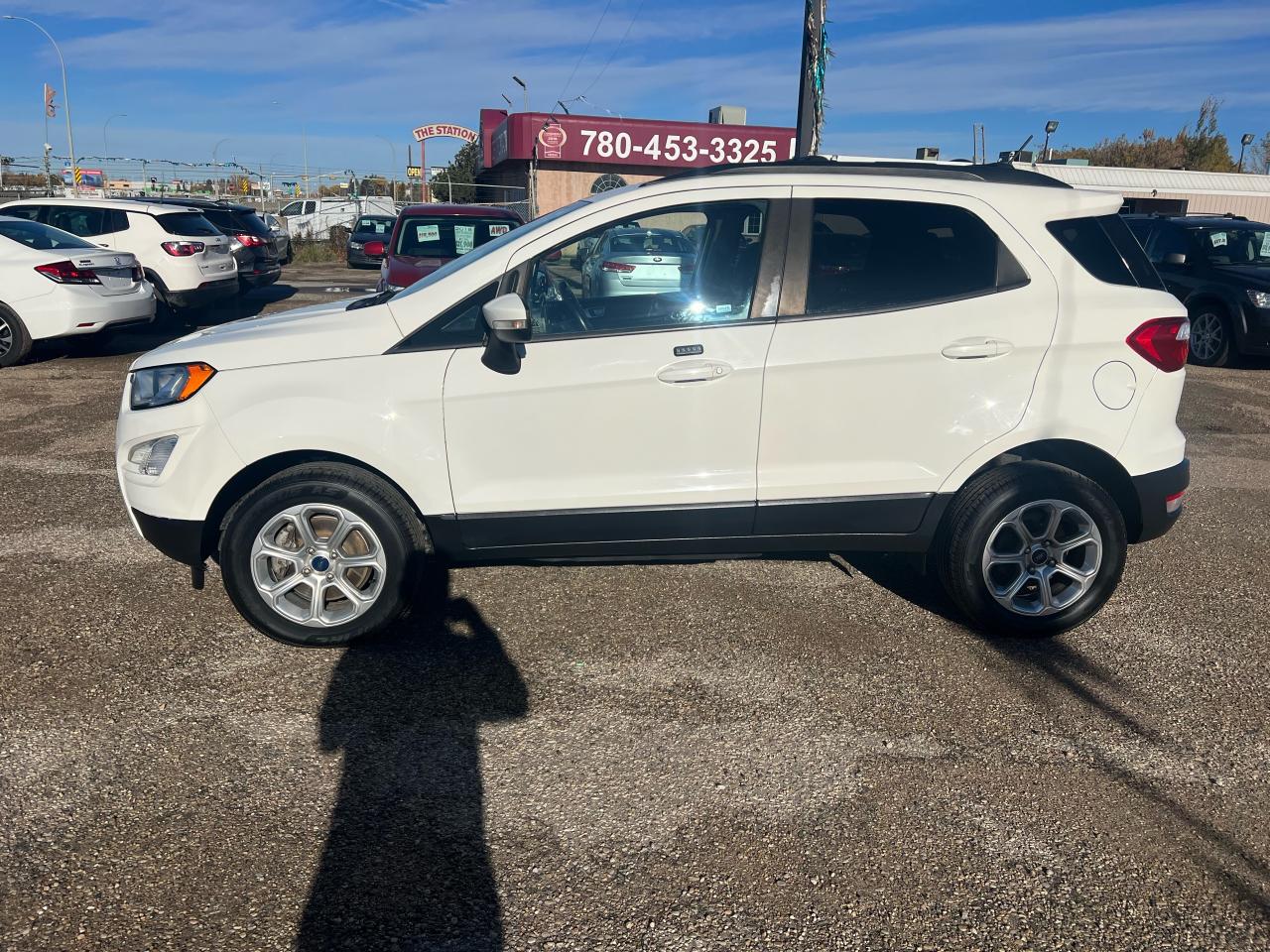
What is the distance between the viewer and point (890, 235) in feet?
13.2

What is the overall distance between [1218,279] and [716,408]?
10.2m

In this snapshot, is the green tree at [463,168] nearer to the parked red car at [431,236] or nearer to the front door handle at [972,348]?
the parked red car at [431,236]

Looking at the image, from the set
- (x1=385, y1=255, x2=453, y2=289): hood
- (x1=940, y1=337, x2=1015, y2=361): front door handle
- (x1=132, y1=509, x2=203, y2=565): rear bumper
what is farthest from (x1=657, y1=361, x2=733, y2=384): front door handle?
(x1=385, y1=255, x2=453, y2=289): hood

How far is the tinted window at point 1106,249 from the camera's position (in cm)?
407

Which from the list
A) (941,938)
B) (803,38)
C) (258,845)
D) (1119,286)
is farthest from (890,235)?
(803,38)

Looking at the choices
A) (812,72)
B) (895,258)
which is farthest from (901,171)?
(812,72)

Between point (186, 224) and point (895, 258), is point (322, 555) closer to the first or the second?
point (895, 258)

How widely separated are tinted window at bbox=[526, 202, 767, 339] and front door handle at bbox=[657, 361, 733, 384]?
0.17m

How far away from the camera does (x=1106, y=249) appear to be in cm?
412

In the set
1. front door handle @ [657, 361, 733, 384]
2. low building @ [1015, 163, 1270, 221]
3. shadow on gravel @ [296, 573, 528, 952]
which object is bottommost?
shadow on gravel @ [296, 573, 528, 952]

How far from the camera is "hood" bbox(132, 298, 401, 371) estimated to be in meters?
3.88

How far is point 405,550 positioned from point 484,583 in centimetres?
91

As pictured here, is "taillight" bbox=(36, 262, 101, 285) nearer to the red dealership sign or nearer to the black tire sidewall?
the black tire sidewall

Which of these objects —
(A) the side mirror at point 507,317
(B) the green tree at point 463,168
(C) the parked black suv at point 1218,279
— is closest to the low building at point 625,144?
(B) the green tree at point 463,168
